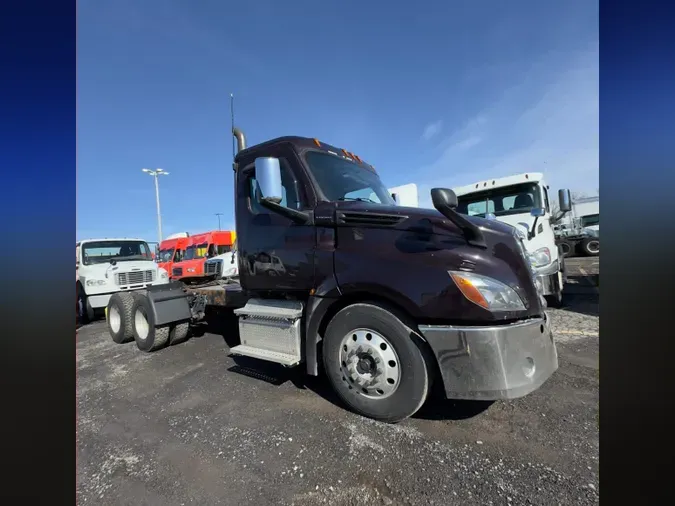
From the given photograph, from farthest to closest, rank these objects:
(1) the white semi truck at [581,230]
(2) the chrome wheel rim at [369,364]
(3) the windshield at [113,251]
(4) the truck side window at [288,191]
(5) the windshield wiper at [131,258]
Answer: (1) the white semi truck at [581,230]
(5) the windshield wiper at [131,258]
(3) the windshield at [113,251]
(4) the truck side window at [288,191]
(2) the chrome wheel rim at [369,364]

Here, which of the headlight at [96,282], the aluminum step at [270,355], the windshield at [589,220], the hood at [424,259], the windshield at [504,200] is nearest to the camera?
the hood at [424,259]

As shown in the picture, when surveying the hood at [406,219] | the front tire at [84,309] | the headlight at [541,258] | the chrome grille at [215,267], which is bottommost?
the front tire at [84,309]

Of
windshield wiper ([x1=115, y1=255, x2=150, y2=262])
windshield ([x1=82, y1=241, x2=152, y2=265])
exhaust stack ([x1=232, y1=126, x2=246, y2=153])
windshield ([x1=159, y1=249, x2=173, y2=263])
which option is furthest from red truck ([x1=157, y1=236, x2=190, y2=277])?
exhaust stack ([x1=232, y1=126, x2=246, y2=153])

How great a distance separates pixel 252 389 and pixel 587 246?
21483 millimetres

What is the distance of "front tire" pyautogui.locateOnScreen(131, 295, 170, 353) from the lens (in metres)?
4.96

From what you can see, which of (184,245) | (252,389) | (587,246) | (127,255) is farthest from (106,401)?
(587,246)

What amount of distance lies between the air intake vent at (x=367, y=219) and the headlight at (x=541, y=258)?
5.03 meters

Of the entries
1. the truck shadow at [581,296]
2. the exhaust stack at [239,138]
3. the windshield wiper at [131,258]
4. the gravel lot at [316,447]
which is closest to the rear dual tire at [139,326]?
the gravel lot at [316,447]

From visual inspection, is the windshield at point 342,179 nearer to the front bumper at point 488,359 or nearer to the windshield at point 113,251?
the front bumper at point 488,359

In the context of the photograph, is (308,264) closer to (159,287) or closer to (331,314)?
(331,314)

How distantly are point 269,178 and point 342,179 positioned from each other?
0.97 meters

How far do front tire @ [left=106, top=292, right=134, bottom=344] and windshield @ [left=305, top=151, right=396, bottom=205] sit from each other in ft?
14.7

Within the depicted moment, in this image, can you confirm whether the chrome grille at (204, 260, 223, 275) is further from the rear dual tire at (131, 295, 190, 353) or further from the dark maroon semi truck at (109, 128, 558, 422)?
the dark maroon semi truck at (109, 128, 558, 422)

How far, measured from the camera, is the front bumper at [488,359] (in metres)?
2.19
